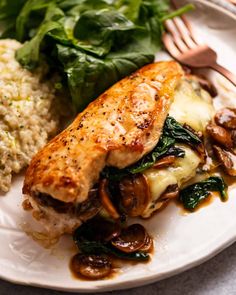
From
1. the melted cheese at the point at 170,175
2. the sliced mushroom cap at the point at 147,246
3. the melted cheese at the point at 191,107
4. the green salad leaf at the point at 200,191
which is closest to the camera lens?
the sliced mushroom cap at the point at 147,246

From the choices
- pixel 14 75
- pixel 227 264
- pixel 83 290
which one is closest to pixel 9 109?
pixel 14 75

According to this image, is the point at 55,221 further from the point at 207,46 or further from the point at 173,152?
the point at 207,46

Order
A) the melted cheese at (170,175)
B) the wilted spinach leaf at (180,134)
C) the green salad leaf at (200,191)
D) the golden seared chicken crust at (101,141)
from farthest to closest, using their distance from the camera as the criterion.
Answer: the wilted spinach leaf at (180,134) → the green salad leaf at (200,191) → the melted cheese at (170,175) → the golden seared chicken crust at (101,141)

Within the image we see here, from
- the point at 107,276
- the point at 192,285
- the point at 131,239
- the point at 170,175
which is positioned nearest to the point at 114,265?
the point at 107,276

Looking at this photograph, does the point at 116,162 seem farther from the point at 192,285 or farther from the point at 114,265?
the point at 192,285

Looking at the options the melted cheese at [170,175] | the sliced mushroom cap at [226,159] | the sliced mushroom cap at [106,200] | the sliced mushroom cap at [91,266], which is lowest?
the sliced mushroom cap at [91,266]

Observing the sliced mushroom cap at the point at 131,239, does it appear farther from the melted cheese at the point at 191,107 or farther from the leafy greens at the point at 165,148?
the melted cheese at the point at 191,107

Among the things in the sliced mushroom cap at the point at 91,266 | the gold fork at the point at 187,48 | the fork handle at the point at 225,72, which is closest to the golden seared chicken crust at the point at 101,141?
the sliced mushroom cap at the point at 91,266
